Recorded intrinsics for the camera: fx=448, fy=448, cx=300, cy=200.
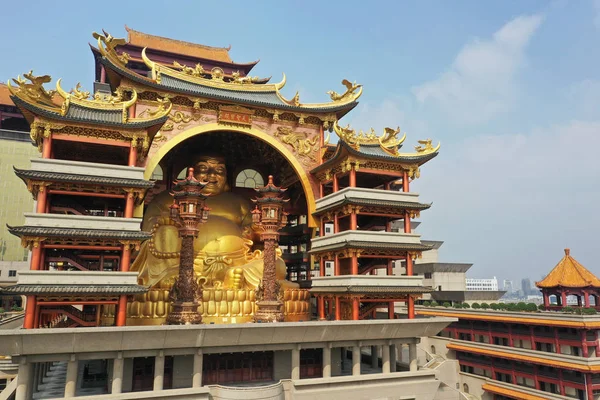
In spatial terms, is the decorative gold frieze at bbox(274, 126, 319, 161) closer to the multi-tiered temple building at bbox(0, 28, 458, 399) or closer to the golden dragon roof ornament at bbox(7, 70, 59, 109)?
the multi-tiered temple building at bbox(0, 28, 458, 399)

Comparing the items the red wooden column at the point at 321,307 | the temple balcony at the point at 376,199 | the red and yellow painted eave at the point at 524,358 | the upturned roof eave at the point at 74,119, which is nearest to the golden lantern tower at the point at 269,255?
the temple balcony at the point at 376,199

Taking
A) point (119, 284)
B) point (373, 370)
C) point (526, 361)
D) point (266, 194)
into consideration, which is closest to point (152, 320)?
point (119, 284)

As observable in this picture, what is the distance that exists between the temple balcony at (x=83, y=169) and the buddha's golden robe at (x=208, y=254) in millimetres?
5223

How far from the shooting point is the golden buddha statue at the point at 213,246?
22.7m

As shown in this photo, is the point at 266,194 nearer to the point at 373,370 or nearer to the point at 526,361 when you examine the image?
the point at 373,370

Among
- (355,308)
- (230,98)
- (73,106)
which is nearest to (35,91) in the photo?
(73,106)

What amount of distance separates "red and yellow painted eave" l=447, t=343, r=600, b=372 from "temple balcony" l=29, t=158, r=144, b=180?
86.3 ft

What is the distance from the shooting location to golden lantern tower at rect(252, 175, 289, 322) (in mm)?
20062

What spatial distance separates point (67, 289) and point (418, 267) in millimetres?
35787

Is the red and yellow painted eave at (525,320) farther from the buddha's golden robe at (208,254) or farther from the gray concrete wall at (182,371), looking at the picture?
the gray concrete wall at (182,371)

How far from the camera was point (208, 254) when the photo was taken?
2406 centimetres

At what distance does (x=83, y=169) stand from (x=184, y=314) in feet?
23.8

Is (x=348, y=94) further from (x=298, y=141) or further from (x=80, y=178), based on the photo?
(x=80, y=178)

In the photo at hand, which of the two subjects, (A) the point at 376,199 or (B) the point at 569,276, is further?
(B) the point at 569,276
